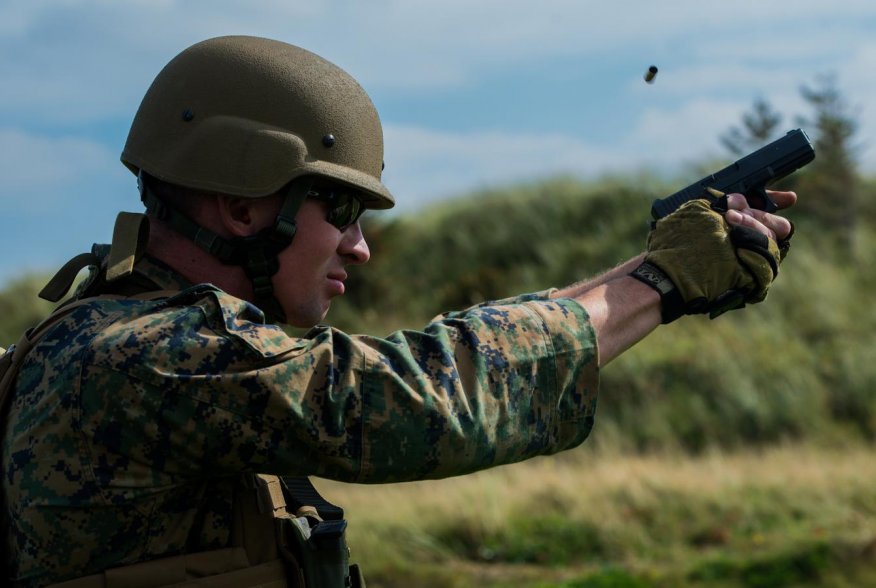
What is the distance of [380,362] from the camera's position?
243cm

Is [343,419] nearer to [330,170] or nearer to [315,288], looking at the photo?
[315,288]

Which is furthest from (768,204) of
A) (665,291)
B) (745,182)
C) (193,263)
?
(193,263)

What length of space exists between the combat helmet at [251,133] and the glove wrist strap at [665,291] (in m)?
0.76

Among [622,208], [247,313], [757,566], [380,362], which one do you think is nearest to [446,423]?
[380,362]

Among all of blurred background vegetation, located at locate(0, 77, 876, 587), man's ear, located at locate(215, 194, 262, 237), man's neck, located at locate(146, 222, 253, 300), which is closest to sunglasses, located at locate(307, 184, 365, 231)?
man's ear, located at locate(215, 194, 262, 237)

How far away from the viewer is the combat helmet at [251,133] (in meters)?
2.84

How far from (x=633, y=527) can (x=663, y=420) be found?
396cm

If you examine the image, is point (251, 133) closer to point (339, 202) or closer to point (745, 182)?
point (339, 202)

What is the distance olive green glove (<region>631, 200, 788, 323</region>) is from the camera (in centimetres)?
280

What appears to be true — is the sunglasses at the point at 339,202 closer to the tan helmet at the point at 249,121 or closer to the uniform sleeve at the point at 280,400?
the tan helmet at the point at 249,121

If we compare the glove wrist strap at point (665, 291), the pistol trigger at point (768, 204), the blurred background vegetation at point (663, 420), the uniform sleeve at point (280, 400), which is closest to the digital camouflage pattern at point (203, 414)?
the uniform sleeve at point (280, 400)

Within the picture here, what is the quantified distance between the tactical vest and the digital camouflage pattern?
4 cm

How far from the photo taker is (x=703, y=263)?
2832mm

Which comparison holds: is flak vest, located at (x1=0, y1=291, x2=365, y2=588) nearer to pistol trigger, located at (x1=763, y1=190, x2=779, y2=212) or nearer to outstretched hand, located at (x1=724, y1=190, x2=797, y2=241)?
outstretched hand, located at (x1=724, y1=190, x2=797, y2=241)
